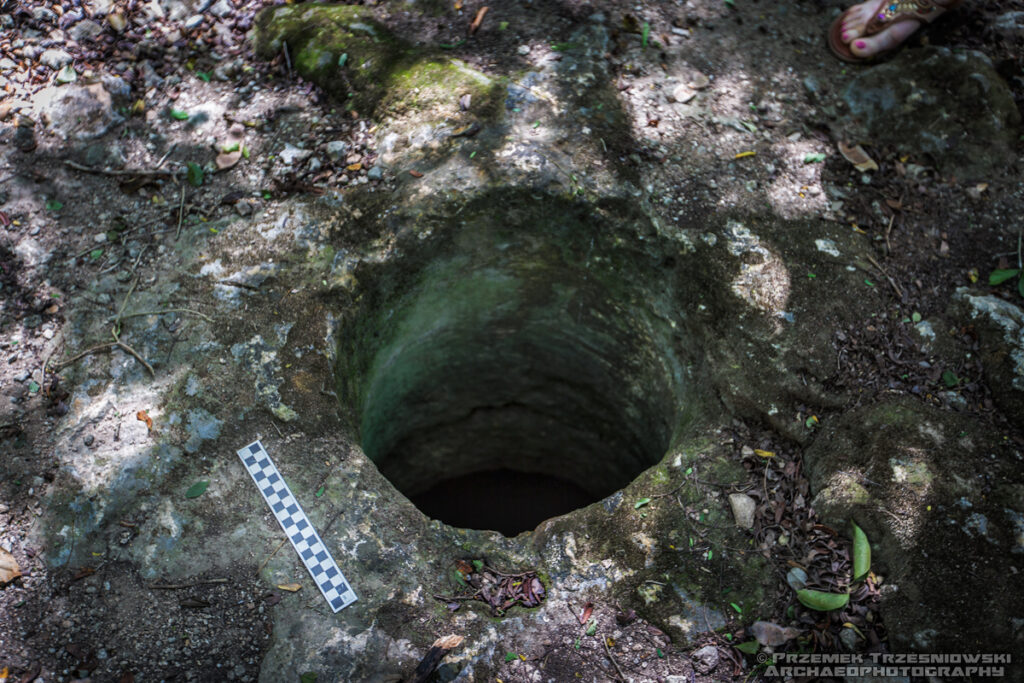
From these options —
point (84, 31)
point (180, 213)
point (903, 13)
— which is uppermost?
point (903, 13)

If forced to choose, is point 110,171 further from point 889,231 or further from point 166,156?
point 889,231

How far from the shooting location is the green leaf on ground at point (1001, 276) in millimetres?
2910

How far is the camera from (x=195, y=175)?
315 centimetres

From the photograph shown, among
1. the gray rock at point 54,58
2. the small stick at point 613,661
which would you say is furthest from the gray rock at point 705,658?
the gray rock at point 54,58

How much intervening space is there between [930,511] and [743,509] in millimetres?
629

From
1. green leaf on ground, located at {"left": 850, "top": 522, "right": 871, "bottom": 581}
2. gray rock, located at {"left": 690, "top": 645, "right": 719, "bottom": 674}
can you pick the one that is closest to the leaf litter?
gray rock, located at {"left": 690, "top": 645, "right": 719, "bottom": 674}

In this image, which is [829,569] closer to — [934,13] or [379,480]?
[379,480]

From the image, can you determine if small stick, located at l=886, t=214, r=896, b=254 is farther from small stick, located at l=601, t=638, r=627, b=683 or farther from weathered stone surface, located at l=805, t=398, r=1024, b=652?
small stick, located at l=601, t=638, r=627, b=683

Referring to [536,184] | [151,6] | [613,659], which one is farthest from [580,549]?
[151,6]

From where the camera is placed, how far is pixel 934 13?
337 centimetres

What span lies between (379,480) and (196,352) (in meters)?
0.90

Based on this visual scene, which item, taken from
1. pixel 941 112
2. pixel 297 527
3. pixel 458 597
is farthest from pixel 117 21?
pixel 941 112

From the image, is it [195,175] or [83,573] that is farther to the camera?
[195,175]

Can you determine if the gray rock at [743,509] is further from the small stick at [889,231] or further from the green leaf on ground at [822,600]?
the small stick at [889,231]
